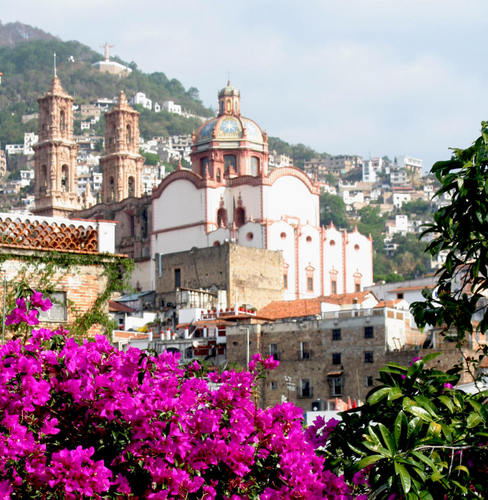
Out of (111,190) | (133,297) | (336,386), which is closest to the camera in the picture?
(336,386)

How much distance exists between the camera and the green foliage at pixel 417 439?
7.95 metres

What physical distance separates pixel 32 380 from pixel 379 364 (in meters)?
41.6

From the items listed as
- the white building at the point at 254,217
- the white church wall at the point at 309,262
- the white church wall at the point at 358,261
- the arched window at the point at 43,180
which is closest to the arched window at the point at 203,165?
the white building at the point at 254,217

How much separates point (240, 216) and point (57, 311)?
6418cm

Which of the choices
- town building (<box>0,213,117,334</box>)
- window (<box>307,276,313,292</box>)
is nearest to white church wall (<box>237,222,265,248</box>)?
window (<box>307,276,313,292</box>)

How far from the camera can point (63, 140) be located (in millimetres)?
107000

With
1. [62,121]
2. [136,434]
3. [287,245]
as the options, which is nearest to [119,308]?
[287,245]

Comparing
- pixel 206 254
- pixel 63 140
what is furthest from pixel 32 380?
pixel 63 140

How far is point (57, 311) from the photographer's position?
600 inches

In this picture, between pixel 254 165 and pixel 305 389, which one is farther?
pixel 254 165

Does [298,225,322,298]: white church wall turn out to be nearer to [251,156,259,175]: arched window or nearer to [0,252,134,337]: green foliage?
[251,156,259,175]: arched window

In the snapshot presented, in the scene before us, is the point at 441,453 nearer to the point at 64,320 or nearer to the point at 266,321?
the point at 64,320

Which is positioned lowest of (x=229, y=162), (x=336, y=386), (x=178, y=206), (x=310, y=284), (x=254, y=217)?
(x=336, y=386)

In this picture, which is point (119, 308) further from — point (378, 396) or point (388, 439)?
point (388, 439)
